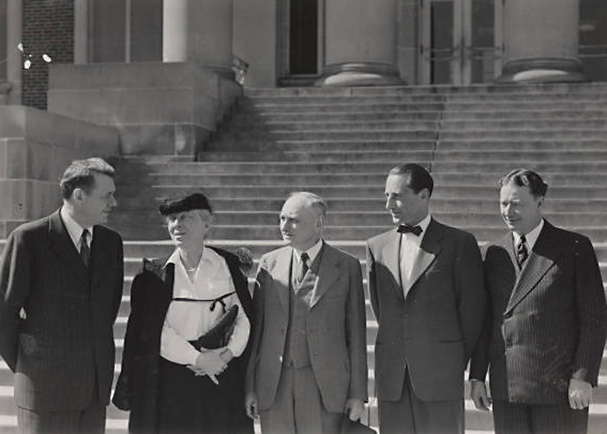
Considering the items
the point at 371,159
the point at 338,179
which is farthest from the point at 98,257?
the point at 371,159

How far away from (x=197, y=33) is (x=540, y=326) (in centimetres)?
1090

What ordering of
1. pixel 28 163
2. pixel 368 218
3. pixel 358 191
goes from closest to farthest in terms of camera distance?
pixel 28 163
pixel 368 218
pixel 358 191

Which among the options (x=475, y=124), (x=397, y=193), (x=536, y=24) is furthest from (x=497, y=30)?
(x=397, y=193)

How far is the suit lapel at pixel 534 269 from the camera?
545 cm

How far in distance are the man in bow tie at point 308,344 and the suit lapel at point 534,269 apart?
77cm

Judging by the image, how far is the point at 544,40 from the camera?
15.6m

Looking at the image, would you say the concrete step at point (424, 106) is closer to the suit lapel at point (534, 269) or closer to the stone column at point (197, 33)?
the stone column at point (197, 33)

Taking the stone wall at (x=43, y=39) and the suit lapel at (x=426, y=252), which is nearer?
the suit lapel at (x=426, y=252)

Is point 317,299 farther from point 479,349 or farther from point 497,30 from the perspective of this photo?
point 497,30

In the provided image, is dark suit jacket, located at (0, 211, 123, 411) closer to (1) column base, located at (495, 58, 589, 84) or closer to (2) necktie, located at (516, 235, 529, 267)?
(2) necktie, located at (516, 235, 529, 267)

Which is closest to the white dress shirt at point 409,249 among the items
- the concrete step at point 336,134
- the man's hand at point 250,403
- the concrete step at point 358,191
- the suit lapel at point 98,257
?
the man's hand at point 250,403

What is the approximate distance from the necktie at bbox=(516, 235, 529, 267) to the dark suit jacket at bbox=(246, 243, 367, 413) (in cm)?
81

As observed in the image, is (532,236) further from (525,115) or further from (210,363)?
(525,115)

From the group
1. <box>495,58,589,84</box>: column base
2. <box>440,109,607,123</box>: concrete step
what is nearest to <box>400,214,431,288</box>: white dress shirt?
<box>440,109,607,123</box>: concrete step
